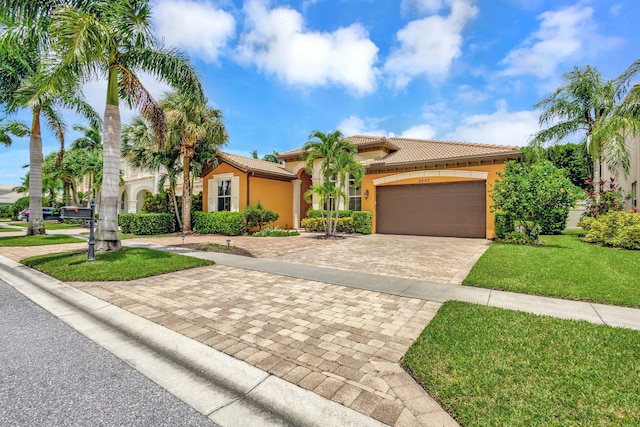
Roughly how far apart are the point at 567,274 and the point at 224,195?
17.6 metres

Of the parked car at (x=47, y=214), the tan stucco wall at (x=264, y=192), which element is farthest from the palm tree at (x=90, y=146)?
the tan stucco wall at (x=264, y=192)

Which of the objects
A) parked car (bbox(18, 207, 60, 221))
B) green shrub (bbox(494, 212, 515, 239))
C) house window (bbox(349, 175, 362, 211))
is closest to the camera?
green shrub (bbox(494, 212, 515, 239))

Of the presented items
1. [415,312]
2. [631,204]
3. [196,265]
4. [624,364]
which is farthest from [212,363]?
[631,204]

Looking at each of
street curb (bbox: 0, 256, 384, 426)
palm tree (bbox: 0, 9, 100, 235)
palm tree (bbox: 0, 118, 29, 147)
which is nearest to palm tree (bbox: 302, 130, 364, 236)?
palm tree (bbox: 0, 9, 100, 235)

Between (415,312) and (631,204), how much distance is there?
1612 cm

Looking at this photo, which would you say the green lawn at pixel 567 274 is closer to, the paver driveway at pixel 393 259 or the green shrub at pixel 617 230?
the paver driveway at pixel 393 259

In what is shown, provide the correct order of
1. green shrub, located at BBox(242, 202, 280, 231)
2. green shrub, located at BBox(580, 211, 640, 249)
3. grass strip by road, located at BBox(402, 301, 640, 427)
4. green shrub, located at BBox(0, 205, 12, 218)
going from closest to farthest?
grass strip by road, located at BBox(402, 301, 640, 427), green shrub, located at BBox(580, 211, 640, 249), green shrub, located at BBox(242, 202, 280, 231), green shrub, located at BBox(0, 205, 12, 218)

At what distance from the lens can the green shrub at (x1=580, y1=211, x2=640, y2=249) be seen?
989 cm

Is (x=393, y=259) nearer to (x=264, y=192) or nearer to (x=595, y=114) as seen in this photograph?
(x=264, y=192)

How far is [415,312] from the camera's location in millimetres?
4398

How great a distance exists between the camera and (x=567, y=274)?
6363 mm

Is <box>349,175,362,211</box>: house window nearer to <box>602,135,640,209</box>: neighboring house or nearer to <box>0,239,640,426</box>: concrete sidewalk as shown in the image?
<box>602,135,640,209</box>: neighboring house

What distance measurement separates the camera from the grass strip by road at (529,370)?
2156mm

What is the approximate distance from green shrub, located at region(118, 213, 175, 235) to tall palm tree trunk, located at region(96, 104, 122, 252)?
30.7ft
